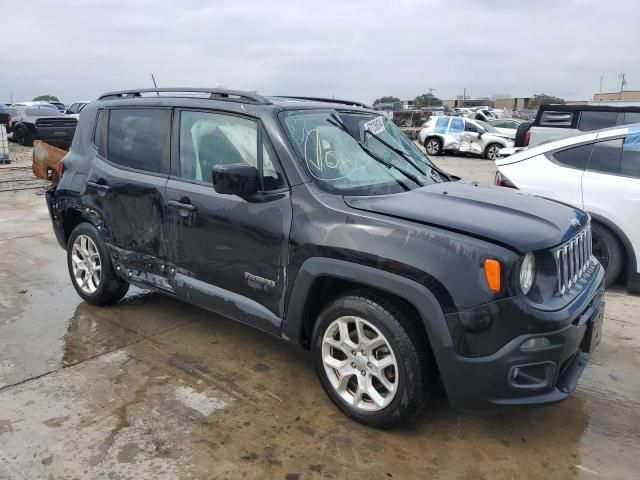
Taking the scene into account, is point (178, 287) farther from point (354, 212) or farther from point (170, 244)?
point (354, 212)

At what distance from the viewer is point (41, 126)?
1630cm

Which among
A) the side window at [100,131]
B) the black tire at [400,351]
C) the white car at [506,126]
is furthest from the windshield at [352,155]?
the white car at [506,126]

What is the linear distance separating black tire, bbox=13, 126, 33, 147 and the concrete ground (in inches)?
725

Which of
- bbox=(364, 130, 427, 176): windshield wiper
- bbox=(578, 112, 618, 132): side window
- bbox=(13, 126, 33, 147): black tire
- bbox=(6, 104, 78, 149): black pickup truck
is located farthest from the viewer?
bbox=(13, 126, 33, 147): black tire

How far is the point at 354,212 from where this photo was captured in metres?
2.98

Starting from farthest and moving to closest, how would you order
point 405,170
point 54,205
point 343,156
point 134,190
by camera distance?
point 54,205 → point 134,190 → point 405,170 → point 343,156

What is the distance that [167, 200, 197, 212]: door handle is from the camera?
12.0 feet

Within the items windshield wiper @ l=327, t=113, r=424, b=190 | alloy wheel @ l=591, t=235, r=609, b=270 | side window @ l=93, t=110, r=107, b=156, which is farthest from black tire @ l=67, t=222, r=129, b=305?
alloy wheel @ l=591, t=235, r=609, b=270

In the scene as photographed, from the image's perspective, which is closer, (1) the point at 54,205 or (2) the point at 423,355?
(2) the point at 423,355

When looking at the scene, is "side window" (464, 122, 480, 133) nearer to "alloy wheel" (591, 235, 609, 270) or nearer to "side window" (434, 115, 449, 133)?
"side window" (434, 115, 449, 133)

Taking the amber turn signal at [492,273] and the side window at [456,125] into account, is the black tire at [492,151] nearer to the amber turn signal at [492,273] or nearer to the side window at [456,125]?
the side window at [456,125]

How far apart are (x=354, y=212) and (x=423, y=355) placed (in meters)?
0.84

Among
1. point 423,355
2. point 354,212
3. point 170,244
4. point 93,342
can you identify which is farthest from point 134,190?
point 423,355

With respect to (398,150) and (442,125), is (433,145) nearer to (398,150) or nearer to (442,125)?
(442,125)
